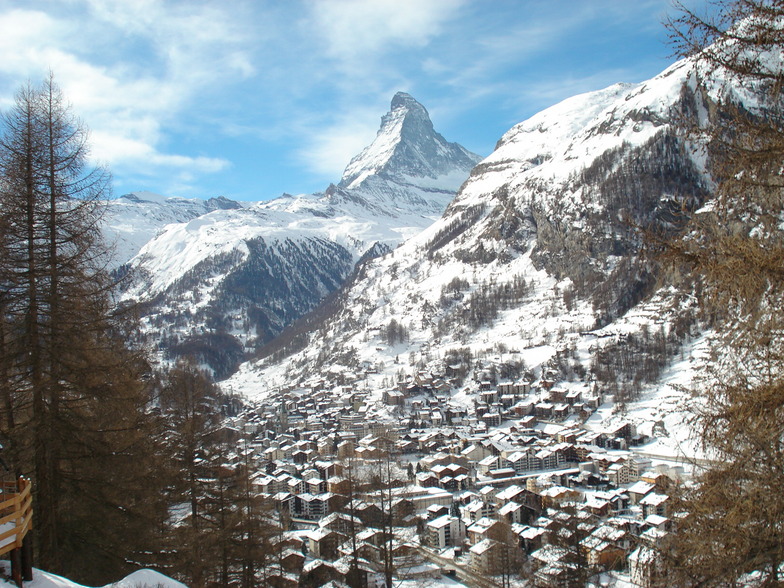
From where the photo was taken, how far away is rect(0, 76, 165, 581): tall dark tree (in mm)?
11289

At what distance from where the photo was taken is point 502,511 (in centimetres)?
4128

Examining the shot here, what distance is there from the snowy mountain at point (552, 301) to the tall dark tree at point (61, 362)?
72.9 m

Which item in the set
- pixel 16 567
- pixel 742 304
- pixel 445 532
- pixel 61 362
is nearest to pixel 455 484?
pixel 445 532

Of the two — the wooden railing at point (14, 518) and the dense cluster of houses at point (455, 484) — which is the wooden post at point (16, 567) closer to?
the wooden railing at point (14, 518)

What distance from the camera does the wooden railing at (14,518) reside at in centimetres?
764

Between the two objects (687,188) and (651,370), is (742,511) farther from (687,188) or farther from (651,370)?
(687,188)

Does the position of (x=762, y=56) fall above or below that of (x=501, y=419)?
above

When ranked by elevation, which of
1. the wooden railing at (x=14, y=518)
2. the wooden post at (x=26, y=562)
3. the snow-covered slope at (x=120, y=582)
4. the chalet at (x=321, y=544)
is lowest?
the chalet at (x=321, y=544)

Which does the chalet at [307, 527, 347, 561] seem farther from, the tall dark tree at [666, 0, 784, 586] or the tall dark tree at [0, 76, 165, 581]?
the tall dark tree at [666, 0, 784, 586]

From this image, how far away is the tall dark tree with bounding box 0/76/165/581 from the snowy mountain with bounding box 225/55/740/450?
72.9 m

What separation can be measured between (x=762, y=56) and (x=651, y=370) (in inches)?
3642

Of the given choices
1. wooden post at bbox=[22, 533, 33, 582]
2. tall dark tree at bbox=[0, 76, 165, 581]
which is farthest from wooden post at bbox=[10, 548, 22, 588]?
tall dark tree at bbox=[0, 76, 165, 581]

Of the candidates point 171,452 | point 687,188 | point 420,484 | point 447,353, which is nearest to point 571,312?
point 447,353

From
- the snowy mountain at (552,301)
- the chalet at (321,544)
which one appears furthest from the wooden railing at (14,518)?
the snowy mountain at (552,301)
